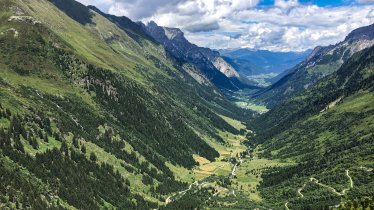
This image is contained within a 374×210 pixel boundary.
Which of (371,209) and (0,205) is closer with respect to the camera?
(371,209)

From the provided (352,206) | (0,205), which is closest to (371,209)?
(352,206)

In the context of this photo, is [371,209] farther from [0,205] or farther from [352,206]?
[0,205]

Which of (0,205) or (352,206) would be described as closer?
(352,206)

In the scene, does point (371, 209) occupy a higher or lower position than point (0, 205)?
higher
